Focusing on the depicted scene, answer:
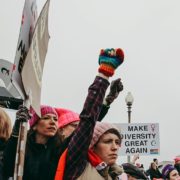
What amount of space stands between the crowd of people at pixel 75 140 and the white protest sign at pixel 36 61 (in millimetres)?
134

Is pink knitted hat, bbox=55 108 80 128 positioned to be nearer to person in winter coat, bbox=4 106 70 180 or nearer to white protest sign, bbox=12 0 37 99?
person in winter coat, bbox=4 106 70 180

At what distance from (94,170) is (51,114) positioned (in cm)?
100

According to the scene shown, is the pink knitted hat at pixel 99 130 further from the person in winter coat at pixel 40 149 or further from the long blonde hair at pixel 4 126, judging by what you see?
the long blonde hair at pixel 4 126

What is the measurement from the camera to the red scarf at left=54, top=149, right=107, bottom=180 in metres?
3.00

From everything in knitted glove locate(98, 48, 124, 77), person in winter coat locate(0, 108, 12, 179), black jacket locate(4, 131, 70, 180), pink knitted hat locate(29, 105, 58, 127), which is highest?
knitted glove locate(98, 48, 124, 77)

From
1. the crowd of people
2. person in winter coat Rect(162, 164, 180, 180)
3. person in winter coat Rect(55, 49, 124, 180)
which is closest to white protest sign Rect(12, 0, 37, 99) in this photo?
the crowd of people

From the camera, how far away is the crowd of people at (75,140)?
2986mm

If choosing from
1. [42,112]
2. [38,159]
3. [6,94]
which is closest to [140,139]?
[6,94]

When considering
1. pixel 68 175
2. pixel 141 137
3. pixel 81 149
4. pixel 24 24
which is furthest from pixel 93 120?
pixel 141 137

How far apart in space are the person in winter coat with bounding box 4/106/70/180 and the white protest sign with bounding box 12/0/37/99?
46 centimetres

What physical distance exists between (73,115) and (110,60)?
1.26m

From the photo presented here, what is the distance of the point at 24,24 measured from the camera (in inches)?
116

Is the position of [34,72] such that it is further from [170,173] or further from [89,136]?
[170,173]

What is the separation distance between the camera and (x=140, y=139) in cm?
962
